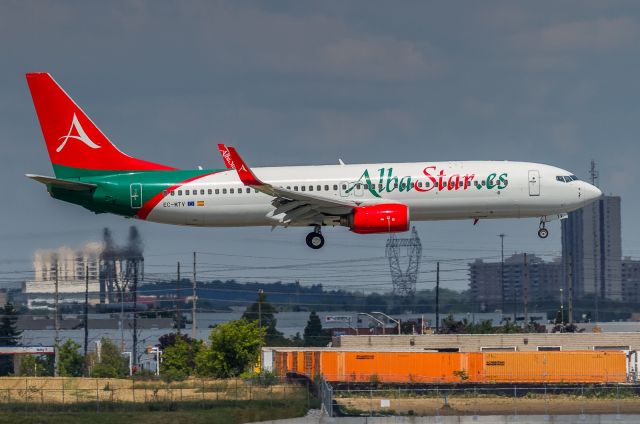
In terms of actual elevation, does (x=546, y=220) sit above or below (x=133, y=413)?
above

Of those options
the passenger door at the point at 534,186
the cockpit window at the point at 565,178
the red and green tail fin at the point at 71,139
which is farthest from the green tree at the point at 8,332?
the cockpit window at the point at 565,178

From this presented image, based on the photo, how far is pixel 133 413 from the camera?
2911 inches

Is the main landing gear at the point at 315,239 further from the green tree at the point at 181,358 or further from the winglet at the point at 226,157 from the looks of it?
the green tree at the point at 181,358

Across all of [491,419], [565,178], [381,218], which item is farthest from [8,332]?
[491,419]

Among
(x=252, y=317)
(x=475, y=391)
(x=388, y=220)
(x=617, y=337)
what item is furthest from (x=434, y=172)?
(x=252, y=317)

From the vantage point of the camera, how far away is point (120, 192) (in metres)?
73.5

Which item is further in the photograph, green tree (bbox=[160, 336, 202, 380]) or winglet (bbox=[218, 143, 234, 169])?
green tree (bbox=[160, 336, 202, 380])

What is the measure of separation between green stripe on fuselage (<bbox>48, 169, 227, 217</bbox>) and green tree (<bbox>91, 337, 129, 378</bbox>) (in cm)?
3195

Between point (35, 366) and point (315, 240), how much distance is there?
5903 centimetres

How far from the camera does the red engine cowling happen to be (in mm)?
69812

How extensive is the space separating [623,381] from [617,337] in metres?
19.2

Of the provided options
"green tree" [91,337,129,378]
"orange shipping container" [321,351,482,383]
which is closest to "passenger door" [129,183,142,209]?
"orange shipping container" [321,351,482,383]

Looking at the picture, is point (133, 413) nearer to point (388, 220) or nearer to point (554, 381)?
point (388, 220)

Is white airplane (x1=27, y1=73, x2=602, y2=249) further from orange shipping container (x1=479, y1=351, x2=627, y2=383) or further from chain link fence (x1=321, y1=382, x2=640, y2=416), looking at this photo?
orange shipping container (x1=479, y1=351, x2=627, y2=383)
